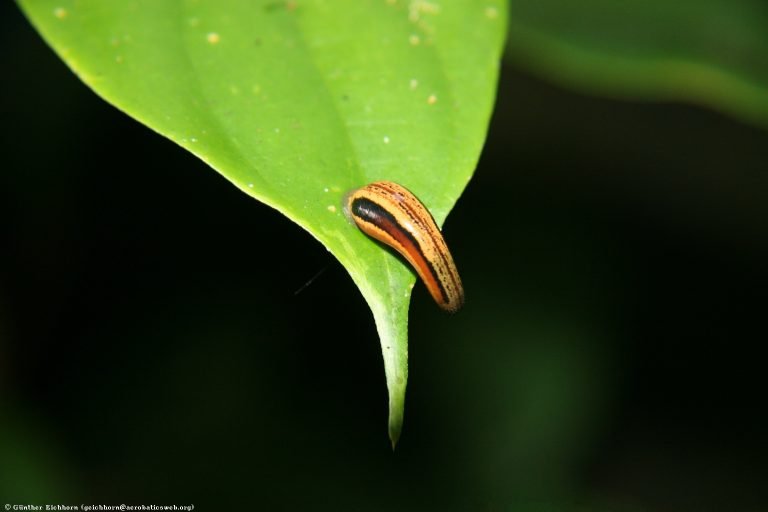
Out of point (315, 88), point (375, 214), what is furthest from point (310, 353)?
point (375, 214)

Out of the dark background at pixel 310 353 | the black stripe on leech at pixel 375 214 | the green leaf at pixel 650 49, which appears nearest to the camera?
the black stripe on leech at pixel 375 214

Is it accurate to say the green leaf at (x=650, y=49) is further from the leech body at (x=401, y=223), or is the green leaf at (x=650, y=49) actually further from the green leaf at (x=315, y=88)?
the leech body at (x=401, y=223)

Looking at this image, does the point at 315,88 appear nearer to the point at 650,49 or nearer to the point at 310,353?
the point at 650,49

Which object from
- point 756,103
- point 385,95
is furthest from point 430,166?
point 756,103

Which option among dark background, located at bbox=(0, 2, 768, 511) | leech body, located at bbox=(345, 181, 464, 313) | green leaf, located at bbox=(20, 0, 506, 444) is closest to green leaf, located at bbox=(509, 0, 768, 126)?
green leaf, located at bbox=(20, 0, 506, 444)

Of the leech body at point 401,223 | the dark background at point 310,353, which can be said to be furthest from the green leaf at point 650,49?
the leech body at point 401,223

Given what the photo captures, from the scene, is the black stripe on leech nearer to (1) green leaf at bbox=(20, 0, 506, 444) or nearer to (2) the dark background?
(1) green leaf at bbox=(20, 0, 506, 444)
